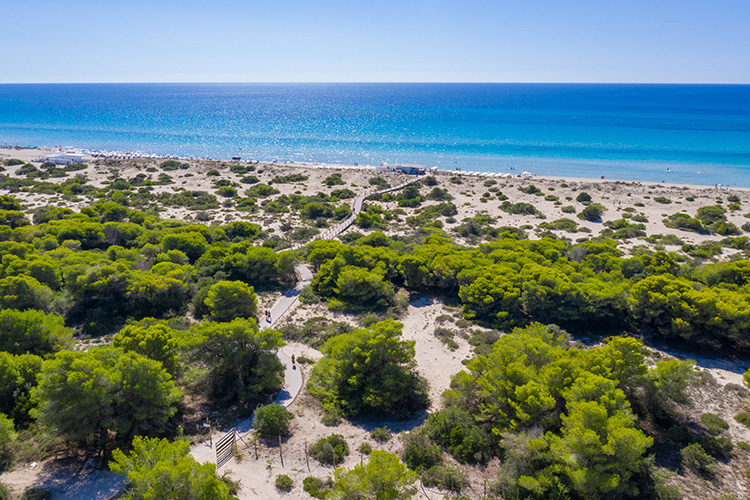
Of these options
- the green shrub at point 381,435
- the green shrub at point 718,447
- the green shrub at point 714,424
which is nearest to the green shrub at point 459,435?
the green shrub at point 381,435

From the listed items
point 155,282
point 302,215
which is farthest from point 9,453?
point 302,215

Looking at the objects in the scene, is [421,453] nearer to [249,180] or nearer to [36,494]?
[36,494]

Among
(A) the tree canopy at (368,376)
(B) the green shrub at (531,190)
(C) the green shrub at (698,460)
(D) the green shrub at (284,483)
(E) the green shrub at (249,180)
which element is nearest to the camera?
(D) the green shrub at (284,483)

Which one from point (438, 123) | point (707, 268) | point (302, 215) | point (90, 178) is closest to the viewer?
point (707, 268)

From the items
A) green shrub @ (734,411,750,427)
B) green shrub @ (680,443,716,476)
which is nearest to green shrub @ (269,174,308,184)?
green shrub @ (734,411,750,427)

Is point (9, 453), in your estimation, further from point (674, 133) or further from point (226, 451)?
point (674, 133)

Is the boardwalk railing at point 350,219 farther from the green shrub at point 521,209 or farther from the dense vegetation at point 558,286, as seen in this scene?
the green shrub at point 521,209
